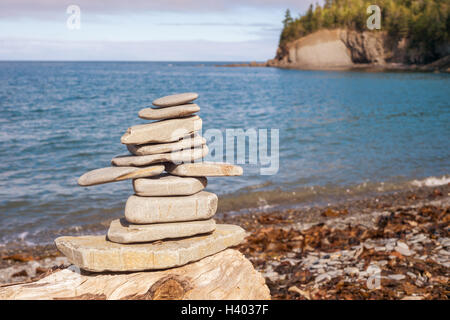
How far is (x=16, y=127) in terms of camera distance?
25.7 metres

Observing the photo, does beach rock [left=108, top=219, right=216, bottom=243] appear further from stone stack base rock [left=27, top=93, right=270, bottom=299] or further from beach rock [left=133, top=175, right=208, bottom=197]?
beach rock [left=133, top=175, right=208, bottom=197]

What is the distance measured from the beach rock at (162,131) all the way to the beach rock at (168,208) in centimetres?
78

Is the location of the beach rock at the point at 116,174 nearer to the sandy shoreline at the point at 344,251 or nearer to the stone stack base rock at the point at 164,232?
the stone stack base rock at the point at 164,232

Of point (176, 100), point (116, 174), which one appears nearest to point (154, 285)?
point (116, 174)

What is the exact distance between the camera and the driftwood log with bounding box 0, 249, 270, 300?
18.1 feet

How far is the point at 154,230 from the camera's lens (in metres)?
5.99

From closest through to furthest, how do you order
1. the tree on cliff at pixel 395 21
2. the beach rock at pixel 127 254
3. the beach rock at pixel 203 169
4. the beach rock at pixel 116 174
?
the beach rock at pixel 127 254
the beach rock at pixel 116 174
the beach rock at pixel 203 169
the tree on cliff at pixel 395 21

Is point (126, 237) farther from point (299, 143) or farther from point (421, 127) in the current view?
point (421, 127)

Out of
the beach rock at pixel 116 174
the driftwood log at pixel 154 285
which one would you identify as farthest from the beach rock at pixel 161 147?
the driftwood log at pixel 154 285

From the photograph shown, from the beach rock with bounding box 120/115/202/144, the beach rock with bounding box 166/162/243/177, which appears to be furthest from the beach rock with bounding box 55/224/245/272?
the beach rock with bounding box 120/115/202/144

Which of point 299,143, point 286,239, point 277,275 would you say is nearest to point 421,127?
point 299,143

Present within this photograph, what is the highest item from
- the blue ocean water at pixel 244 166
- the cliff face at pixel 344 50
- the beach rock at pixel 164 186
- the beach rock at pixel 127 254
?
the cliff face at pixel 344 50

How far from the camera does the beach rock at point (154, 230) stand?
592 centimetres
